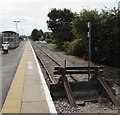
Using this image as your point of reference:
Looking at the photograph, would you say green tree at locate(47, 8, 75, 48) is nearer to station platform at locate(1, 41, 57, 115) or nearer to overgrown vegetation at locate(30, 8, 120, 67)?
overgrown vegetation at locate(30, 8, 120, 67)

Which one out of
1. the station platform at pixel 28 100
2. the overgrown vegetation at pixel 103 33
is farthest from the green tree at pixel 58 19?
the station platform at pixel 28 100

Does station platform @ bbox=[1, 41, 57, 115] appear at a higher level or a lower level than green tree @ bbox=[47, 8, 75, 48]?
lower

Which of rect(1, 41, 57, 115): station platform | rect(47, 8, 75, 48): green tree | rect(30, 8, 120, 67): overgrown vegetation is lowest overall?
rect(1, 41, 57, 115): station platform

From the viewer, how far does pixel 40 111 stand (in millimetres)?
4887

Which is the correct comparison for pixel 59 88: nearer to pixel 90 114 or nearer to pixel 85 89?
pixel 85 89

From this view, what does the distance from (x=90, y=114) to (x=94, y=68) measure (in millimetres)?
3246

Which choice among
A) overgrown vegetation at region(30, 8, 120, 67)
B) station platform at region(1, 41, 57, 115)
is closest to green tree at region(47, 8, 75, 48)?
overgrown vegetation at region(30, 8, 120, 67)

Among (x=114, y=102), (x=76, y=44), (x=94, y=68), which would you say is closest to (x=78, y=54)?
(x=76, y=44)

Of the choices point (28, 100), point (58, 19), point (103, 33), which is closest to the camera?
point (28, 100)

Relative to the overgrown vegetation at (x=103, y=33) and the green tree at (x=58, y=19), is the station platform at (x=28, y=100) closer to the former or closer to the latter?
the overgrown vegetation at (x=103, y=33)

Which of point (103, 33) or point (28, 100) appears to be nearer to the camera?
point (28, 100)

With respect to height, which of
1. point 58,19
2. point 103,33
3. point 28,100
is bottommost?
point 28,100

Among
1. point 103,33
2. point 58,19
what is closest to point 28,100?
point 103,33

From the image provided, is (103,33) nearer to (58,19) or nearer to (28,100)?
(28,100)
